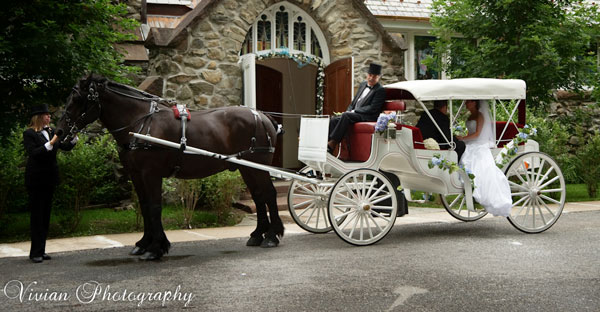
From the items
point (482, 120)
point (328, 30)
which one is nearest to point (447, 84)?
point (482, 120)

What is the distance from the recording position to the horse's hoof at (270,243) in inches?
317

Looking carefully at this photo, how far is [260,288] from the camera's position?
5.85 m

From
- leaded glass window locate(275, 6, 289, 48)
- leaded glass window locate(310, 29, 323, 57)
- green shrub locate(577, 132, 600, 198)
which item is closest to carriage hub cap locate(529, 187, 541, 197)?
green shrub locate(577, 132, 600, 198)

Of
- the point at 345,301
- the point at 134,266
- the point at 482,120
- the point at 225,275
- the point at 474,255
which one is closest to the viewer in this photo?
the point at 345,301

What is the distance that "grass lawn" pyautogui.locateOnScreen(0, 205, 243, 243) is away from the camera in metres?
9.30

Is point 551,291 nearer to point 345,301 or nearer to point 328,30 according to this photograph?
point 345,301

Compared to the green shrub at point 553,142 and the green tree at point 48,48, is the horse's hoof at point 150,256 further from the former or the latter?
the green shrub at point 553,142

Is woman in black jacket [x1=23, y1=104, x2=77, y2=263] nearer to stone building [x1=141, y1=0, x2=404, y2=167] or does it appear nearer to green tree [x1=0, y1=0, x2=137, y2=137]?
green tree [x1=0, y1=0, x2=137, y2=137]

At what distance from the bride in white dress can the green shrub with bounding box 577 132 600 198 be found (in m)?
5.68

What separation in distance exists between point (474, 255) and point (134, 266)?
3.92 meters

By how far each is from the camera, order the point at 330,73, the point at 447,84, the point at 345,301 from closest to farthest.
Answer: the point at 345,301, the point at 447,84, the point at 330,73

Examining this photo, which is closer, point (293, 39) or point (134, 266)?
point (134, 266)

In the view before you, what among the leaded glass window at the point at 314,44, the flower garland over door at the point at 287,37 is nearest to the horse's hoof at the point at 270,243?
the flower garland over door at the point at 287,37

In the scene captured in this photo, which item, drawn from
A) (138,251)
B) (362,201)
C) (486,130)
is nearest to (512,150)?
(486,130)
